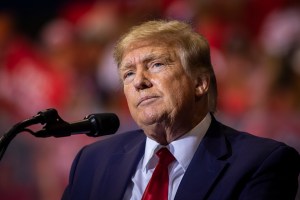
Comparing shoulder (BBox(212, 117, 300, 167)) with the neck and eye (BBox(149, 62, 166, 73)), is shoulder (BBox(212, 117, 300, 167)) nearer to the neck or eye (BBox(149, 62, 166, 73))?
the neck

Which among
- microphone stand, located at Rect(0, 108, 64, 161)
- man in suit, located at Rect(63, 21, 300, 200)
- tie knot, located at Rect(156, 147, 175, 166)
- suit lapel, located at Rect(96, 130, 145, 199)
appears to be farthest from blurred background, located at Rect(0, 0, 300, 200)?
microphone stand, located at Rect(0, 108, 64, 161)

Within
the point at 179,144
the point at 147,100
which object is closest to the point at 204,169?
the point at 179,144

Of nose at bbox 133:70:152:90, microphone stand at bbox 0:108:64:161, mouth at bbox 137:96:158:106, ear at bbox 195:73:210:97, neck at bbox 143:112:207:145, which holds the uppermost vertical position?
microphone stand at bbox 0:108:64:161

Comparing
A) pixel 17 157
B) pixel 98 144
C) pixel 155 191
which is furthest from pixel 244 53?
pixel 17 157

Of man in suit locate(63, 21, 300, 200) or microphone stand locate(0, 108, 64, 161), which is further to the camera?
man in suit locate(63, 21, 300, 200)

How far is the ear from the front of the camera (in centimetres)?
240

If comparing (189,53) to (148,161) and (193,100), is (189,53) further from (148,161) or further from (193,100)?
(148,161)

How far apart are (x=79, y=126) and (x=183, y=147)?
572mm

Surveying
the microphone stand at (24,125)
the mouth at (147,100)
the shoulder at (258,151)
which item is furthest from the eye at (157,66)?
the microphone stand at (24,125)

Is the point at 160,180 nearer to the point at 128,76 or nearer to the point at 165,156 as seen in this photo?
the point at 165,156

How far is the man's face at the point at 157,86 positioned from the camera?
2.27 m

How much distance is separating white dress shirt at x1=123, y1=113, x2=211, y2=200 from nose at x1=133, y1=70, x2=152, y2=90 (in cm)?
24

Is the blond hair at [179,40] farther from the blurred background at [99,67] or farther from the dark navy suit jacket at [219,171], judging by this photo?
the blurred background at [99,67]

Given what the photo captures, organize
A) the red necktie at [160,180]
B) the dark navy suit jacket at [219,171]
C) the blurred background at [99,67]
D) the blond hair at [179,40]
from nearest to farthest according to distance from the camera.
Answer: the dark navy suit jacket at [219,171], the red necktie at [160,180], the blond hair at [179,40], the blurred background at [99,67]
